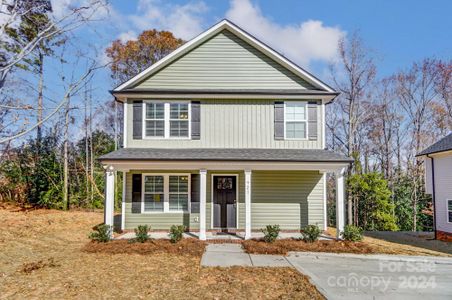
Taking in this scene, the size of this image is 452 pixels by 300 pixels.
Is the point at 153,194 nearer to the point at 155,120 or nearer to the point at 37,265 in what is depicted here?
the point at 155,120

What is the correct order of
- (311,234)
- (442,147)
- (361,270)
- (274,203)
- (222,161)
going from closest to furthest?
(361,270) → (311,234) → (222,161) → (274,203) → (442,147)

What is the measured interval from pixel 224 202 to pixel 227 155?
2.18m

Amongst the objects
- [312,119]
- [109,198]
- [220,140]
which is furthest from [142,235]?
[312,119]

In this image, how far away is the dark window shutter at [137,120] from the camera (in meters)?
11.8

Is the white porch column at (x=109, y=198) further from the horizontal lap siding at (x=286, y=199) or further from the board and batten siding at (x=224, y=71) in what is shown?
the horizontal lap siding at (x=286, y=199)

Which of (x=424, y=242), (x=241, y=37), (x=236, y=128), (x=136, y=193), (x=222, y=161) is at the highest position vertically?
(x=241, y=37)

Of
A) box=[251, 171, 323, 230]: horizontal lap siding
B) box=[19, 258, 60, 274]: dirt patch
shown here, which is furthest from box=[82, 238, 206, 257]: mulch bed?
box=[251, 171, 323, 230]: horizontal lap siding

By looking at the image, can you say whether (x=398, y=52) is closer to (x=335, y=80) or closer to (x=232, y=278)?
(x=335, y=80)

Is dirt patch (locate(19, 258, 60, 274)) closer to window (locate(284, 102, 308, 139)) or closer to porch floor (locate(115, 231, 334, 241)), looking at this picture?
porch floor (locate(115, 231, 334, 241))

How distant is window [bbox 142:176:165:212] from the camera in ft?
38.4

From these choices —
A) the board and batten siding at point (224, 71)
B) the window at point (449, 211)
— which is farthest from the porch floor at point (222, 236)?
the board and batten siding at point (224, 71)

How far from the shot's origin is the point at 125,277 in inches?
261

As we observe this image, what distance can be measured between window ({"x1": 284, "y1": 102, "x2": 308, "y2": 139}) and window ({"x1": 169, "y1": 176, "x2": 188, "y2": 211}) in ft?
14.5

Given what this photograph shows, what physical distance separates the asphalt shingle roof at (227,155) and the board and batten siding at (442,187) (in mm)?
4947
